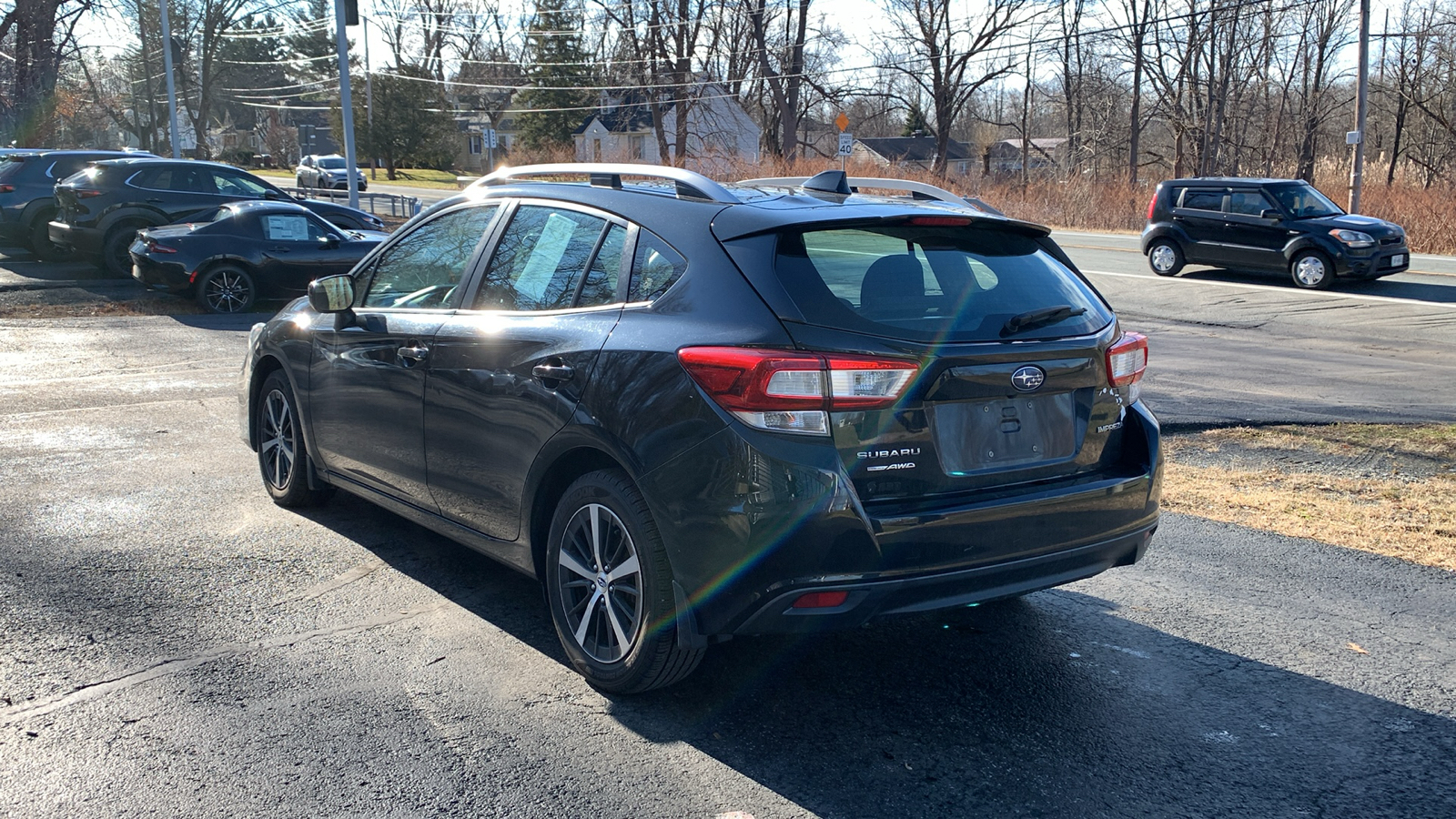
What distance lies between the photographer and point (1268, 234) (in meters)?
19.2

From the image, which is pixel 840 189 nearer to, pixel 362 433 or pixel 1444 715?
pixel 362 433

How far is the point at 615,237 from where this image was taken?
4066 mm

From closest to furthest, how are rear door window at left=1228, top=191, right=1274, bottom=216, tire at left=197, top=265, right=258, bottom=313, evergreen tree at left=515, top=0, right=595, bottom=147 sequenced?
tire at left=197, top=265, right=258, bottom=313
rear door window at left=1228, top=191, right=1274, bottom=216
evergreen tree at left=515, top=0, right=595, bottom=147

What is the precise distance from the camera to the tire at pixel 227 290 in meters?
14.3

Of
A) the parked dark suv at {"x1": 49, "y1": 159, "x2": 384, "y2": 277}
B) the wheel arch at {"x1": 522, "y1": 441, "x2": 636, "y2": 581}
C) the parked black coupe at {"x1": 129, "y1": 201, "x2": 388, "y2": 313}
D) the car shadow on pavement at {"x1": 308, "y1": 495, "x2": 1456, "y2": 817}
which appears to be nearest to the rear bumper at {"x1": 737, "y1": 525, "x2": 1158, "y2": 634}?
the car shadow on pavement at {"x1": 308, "y1": 495, "x2": 1456, "y2": 817}

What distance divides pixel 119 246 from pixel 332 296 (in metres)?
13.9

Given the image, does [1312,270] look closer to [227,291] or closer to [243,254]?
[243,254]

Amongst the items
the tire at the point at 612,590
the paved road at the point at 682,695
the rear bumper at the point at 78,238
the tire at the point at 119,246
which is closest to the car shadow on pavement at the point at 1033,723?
the paved road at the point at 682,695

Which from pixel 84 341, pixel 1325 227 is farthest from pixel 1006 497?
pixel 1325 227

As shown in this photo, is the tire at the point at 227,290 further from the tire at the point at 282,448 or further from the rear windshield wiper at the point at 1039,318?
the rear windshield wiper at the point at 1039,318

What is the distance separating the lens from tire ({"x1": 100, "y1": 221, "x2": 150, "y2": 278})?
16.8m

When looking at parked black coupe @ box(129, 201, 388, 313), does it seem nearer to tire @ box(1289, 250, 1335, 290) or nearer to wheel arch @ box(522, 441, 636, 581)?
wheel arch @ box(522, 441, 636, 581)

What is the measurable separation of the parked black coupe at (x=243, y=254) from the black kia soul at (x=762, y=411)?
35.6 ft

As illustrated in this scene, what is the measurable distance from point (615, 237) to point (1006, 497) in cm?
A: 162
